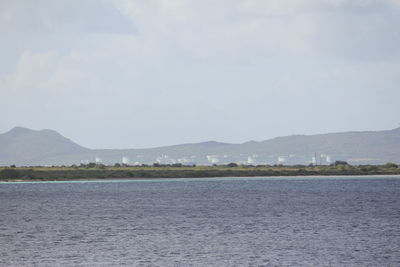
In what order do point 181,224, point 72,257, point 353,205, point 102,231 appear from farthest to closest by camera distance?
point 353,205
point 181,224
point 102,231
point 72,257

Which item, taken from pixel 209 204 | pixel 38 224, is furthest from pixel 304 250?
pixel 209 204

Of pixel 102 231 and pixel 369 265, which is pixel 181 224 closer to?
pixel 102 231

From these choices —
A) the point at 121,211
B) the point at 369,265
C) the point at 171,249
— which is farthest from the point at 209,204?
the point at 369,265

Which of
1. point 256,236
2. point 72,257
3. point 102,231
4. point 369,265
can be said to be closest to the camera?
point 369,265

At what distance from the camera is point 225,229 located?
68250mm

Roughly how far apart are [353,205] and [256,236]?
41.1 meters

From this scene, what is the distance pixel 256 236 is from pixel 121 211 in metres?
→ 33.8

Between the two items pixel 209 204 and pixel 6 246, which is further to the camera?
pixel 209 204

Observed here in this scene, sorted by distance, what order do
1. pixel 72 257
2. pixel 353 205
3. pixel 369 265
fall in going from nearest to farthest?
pixel 369 265 → pixel 72 257 → pixel 353 205

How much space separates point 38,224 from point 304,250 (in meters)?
32.6

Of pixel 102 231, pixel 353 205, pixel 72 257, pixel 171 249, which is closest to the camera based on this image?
pixel 72 257

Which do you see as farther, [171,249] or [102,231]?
[102,231]

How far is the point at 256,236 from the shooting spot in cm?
6225

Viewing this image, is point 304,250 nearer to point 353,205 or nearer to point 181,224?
point 181,224
